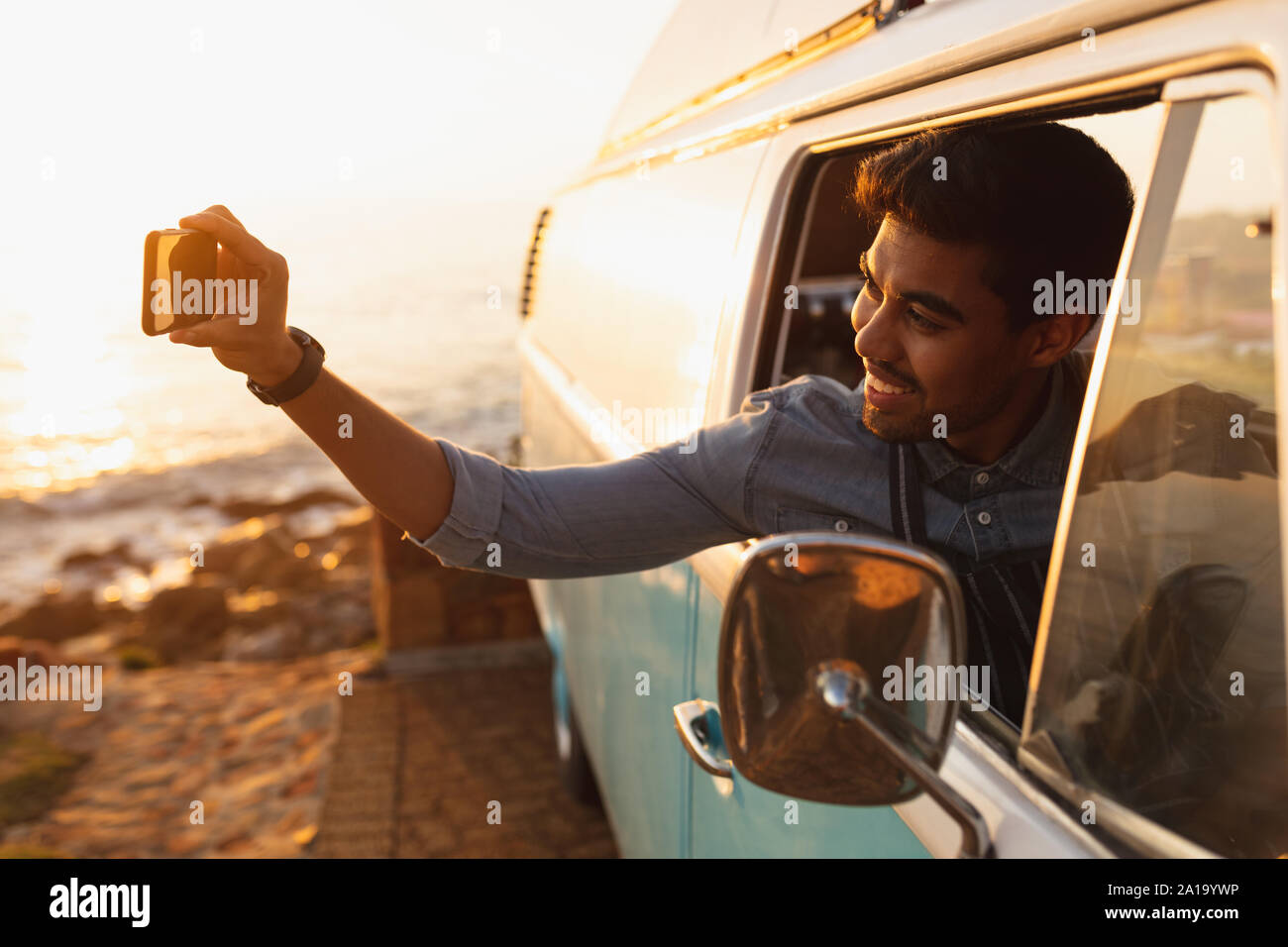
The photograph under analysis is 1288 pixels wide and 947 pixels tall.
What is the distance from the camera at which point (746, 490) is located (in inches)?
66.2

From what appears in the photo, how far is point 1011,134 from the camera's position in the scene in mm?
Answer: 1491

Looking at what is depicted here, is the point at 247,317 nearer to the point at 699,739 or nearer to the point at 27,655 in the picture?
the point at 699,739

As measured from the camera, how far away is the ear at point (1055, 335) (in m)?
1.53

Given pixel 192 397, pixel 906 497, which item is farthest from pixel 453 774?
pixel 192 397

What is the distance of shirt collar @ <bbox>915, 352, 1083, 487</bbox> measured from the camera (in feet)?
4.98

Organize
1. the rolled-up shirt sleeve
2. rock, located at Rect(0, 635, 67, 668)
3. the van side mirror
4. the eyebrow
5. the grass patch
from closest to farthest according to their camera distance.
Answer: the van side mirror, the eyebrow, the rolled-up shirt sleeve, the grass patch, rock, located at Rect(0, 635, 67, 668)

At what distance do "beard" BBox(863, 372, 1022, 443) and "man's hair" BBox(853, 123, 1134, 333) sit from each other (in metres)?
0.11

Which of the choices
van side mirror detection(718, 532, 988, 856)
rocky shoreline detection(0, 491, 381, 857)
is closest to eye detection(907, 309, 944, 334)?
van side mirror detection(718, 532, 988, 856)

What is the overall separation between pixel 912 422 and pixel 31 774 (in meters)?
5.27

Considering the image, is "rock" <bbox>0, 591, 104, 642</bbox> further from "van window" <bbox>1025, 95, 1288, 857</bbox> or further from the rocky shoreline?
"van window" <bbox>1025, 95, 1288, 857</bbox>

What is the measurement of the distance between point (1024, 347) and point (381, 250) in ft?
167
